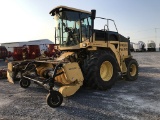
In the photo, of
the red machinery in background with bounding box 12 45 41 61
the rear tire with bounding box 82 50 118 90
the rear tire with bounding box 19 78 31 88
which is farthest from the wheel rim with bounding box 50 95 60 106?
the red machinery in background with bounding box 12 45 41 61

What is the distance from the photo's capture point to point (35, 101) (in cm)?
632

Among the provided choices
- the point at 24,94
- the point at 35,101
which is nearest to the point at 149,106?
the point at 35,101

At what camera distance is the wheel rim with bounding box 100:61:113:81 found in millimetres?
7762

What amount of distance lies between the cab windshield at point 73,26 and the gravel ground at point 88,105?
1.94 meters

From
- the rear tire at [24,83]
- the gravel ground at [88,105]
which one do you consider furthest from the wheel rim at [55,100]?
the rear tire at [24,83]

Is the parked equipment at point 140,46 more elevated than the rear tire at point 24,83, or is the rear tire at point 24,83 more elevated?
the parked equipment at point 140,46

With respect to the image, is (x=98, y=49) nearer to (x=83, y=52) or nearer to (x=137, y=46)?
(x=83, y=52)

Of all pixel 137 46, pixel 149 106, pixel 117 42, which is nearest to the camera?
pixel 149 106

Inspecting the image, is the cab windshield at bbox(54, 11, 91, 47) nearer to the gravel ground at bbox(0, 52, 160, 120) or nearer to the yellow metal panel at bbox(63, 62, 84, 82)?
the yellow metal panel at bbox(63, 62, 84, 82)

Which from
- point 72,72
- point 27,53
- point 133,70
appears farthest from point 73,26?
point 27,53

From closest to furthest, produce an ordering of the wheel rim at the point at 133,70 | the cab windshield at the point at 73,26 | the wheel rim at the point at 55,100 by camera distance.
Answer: the wheel rim at the point at 55,100 < the cab windshield at the point at 73,26 < the wheel rim at the point at 133,70

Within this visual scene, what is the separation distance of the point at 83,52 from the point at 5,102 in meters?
3.39

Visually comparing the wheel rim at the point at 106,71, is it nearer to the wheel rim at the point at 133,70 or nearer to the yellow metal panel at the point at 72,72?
the yellow metal panel at the point at 72,72

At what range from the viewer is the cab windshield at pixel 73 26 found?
7.89 m
